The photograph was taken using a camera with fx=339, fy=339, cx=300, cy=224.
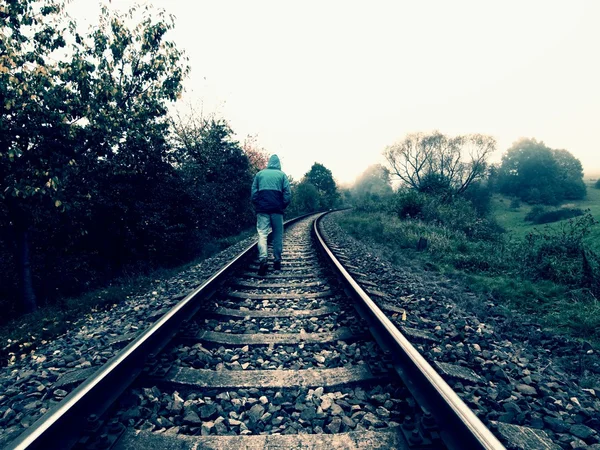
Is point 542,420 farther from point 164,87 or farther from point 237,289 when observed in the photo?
point 164,87

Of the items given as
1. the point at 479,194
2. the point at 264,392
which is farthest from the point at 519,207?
the point at 264,392

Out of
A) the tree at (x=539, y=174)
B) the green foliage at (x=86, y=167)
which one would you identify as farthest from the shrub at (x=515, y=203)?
the green foliage at (x=86, y=167)

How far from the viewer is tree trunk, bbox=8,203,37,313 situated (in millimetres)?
6887

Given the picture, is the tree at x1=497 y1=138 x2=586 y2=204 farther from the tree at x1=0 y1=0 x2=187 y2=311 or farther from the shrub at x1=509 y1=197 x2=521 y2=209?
the tree at x1=0 y1=0 x2=187 y2=311

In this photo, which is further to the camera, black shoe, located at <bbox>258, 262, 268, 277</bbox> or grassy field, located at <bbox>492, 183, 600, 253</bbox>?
grassy field, located at <bbox>492, 183, 600, 253</bbox>

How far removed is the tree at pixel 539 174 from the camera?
30311mm

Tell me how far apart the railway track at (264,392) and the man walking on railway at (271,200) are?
8.52ft

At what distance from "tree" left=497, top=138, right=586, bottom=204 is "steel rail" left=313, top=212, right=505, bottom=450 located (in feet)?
111

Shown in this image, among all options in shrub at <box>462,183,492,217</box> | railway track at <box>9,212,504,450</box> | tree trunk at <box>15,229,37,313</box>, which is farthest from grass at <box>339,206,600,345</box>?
shrub at <box>462,183,492,217</box>

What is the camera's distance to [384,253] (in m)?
7.96

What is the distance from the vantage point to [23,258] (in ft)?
23.2

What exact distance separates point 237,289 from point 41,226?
6.19m

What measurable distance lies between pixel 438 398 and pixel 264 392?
1.06m

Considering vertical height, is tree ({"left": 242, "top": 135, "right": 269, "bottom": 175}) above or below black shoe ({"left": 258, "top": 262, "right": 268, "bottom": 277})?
above
